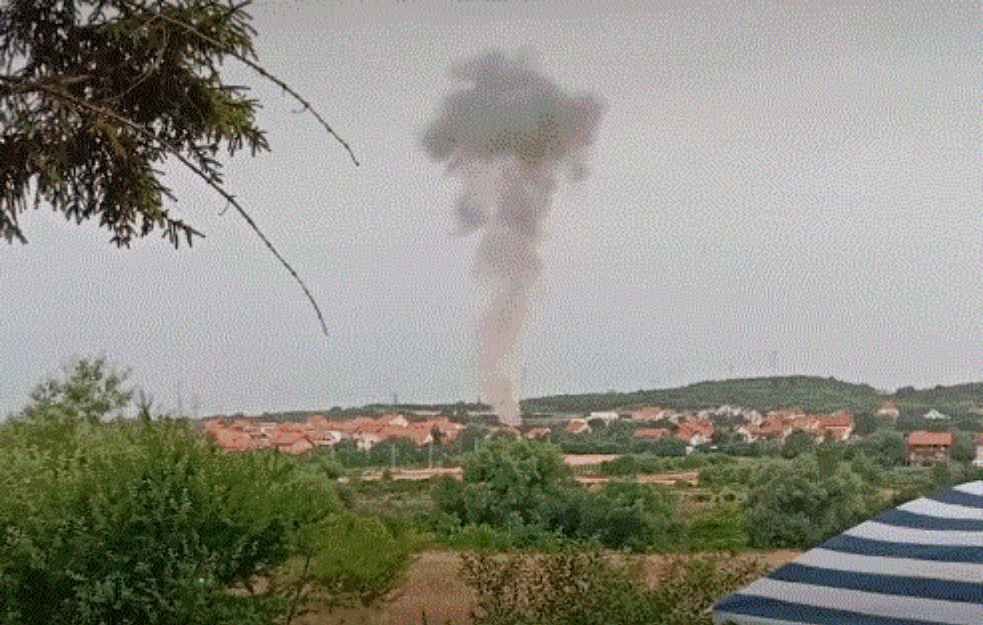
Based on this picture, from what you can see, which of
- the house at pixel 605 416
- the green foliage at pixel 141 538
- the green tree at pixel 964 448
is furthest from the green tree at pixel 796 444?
the green foliage at pixel 141 538

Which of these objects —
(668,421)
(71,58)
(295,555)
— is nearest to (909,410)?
(668,421)

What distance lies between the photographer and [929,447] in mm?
15219

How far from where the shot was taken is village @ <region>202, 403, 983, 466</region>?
15297 mm

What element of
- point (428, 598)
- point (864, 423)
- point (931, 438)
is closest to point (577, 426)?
point (864, 423)

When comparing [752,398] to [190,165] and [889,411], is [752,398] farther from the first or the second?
[190,165]

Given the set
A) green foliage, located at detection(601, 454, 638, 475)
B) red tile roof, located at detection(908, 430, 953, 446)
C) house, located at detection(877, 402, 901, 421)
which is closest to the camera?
red tile roof, located at detection(908, 430, 953, 446)

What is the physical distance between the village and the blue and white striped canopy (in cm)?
1070

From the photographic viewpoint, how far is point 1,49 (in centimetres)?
586

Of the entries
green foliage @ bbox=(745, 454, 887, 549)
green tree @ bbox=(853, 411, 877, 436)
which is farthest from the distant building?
green tree @ bbox=(853, 411, 877, 436)

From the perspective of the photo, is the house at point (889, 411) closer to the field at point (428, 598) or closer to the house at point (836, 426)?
the house at point (836, 426)

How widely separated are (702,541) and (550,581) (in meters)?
6.40

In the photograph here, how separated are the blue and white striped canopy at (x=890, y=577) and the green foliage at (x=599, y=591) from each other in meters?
3.25

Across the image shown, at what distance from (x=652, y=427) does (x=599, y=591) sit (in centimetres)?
932

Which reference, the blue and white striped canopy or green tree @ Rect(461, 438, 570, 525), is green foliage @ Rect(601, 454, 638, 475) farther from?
the blue and white striped canopy
